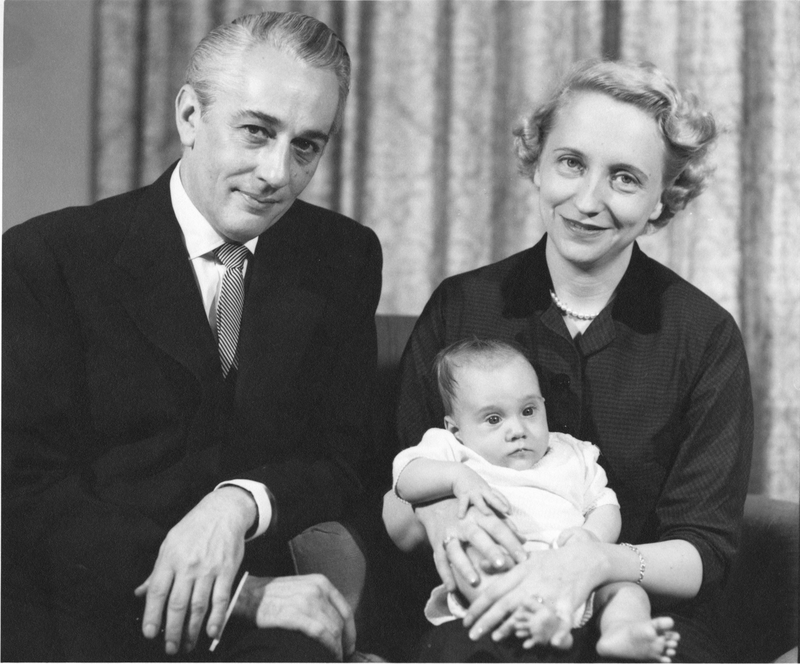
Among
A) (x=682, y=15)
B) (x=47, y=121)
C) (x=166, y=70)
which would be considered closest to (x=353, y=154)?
(x=166, y=70)

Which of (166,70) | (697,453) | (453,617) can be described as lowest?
(453,617)

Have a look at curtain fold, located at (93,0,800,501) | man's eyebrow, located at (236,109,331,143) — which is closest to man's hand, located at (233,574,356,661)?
man's eyebrow, located at (236,109,331,143)

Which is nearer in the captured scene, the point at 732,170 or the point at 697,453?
the point at 697,453

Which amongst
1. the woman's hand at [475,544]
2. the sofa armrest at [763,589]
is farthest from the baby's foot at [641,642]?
the sofa armrest at [763,589]

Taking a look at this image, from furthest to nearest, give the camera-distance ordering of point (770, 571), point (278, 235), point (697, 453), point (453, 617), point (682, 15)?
point (682, 15) < point (770, 571) < point (278, 235) < point (697, 453) < point (453, 617)

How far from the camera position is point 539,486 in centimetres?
155

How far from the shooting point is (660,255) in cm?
242

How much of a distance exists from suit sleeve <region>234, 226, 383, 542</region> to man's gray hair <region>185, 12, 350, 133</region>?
0.38 meters

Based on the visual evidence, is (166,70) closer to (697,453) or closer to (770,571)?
(697,453)

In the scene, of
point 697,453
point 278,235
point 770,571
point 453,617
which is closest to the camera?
point 453,617

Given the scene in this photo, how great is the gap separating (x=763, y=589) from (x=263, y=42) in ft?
4.94

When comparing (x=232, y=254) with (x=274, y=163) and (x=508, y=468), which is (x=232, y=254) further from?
(x=508, y=468)

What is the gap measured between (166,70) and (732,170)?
147cm

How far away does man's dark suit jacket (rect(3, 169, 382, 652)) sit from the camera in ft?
5.08
